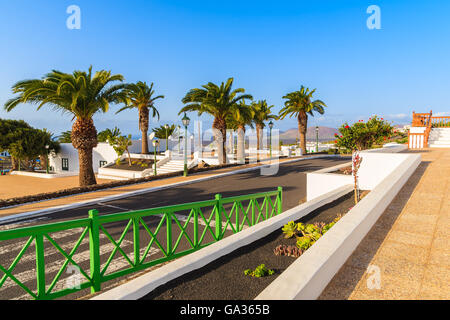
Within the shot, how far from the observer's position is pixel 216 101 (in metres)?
25.4

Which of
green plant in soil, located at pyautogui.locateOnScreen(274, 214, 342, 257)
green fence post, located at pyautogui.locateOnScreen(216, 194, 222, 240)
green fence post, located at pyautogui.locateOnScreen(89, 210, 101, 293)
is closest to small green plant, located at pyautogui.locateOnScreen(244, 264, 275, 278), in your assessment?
green plant in soil, located at pyautogui.locateOnScreen(274, 214, 342, 257)

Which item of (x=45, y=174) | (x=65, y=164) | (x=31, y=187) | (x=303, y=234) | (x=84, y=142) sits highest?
(x=84, y=142)

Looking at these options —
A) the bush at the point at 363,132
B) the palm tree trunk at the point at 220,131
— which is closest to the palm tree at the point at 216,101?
the palm tree trunk at the point at 220,131

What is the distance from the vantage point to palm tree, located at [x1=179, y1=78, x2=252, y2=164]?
25422 millimetres

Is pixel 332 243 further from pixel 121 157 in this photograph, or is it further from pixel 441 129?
pixel 121 157

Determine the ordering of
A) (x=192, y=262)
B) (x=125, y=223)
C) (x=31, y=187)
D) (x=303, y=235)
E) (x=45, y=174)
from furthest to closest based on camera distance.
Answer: (x=45, y=174), (x=31, y=187), (x=125, y=223), (x=303, y=235), (x=192, y=262)

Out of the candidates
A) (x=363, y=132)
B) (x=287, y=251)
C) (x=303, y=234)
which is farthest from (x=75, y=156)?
(x=287, y=251)

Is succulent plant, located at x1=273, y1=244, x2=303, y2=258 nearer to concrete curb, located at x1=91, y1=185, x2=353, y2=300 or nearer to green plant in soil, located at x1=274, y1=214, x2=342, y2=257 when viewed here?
green plant in soil, located at x1=274, y1=214, x2=342, y2=257

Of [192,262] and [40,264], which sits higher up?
[40,264]

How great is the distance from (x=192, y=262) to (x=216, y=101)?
73.2 ft

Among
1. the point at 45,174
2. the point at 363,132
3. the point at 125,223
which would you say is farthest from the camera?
the point at 45,174

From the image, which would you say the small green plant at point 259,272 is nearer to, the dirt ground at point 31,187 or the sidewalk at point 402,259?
the sidewalk at point 402,259

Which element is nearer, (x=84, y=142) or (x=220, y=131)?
(x=84, y=142)

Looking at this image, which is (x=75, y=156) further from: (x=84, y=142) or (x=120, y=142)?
(x=84, y=142)
